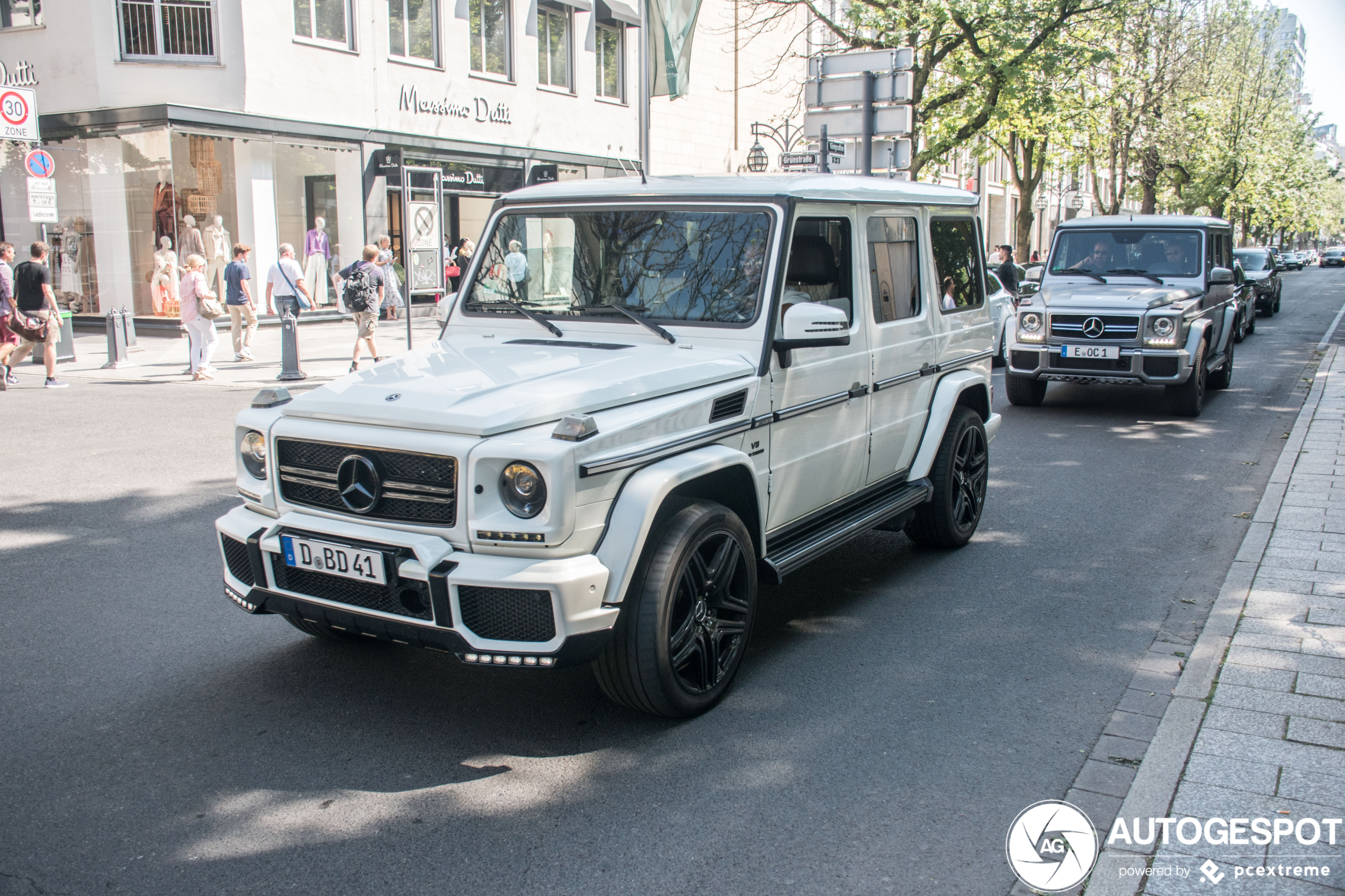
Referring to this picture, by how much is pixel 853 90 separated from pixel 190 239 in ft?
41.1

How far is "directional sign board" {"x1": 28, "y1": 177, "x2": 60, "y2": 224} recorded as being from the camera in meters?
15.1

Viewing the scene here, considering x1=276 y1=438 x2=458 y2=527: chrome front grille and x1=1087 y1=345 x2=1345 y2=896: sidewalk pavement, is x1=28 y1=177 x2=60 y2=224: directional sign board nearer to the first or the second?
x1=276 y1=438 x2=458 y2=527: chrome front grille

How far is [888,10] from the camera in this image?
64.0 ft

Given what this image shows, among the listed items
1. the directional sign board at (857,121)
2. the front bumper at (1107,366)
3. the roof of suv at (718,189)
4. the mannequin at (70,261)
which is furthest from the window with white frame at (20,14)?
the roof of suv at (718,189)

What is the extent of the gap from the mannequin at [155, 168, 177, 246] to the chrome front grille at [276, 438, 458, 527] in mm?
17712

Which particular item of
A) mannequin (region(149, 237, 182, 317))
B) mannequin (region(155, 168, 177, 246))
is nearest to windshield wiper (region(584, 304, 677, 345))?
mannequin (region(149, 237, 182, 317))

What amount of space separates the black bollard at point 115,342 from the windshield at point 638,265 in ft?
41.2

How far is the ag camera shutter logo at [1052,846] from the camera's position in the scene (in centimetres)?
317

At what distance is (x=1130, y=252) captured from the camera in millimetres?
12297

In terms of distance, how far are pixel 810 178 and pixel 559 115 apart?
23307 millimetres

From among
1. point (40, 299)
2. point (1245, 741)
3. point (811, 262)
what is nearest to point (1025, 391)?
point (811, 262)

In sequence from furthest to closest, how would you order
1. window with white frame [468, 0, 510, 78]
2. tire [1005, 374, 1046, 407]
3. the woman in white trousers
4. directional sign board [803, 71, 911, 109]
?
window with white frame [468, 0, 510, 78] → the woman in white trousers → directional sign board [803, 71, 911, 109] → tire [1005, 374, 1046, 407]

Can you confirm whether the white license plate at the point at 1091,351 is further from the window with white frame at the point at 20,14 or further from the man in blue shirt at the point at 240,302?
the window with white frame at the point at 20,14

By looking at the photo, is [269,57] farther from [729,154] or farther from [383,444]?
[383,444]
